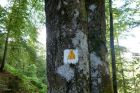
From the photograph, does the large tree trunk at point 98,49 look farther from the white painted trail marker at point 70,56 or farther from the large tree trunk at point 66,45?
the white painted trail marker at point 70,56

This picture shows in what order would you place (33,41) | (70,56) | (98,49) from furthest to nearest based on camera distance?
1. (33,41)
2. (98,49)
3. (70,56)

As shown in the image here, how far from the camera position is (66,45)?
2.31 meters

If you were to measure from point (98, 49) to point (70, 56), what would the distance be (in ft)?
3.43

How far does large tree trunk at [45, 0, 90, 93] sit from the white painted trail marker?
28 mm

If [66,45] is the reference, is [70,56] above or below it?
below

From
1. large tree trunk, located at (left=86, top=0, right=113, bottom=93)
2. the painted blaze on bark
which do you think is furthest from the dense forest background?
the painted blaze on bark

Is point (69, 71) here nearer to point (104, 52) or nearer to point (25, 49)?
point (104, 52)

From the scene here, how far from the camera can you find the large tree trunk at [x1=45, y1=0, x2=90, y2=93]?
2.27 meters

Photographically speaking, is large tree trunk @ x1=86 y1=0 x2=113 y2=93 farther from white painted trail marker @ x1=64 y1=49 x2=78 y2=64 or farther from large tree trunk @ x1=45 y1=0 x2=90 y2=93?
white painted trail marker @ x1=64 y1=49 x2=78 y2=64

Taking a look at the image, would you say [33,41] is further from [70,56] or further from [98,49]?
[70,56]

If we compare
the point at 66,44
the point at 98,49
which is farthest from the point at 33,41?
the point at 66,44

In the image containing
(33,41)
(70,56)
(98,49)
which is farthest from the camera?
(33,41)

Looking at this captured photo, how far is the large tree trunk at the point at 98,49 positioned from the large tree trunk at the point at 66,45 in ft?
2.78

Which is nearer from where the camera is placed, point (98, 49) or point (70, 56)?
point (70, 56)
